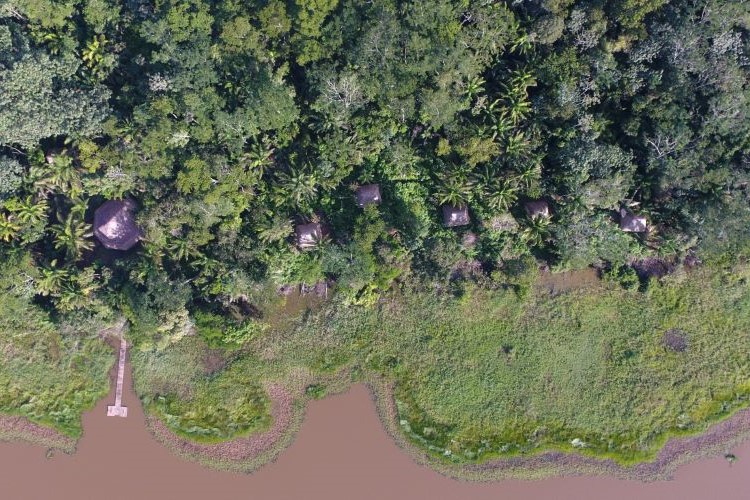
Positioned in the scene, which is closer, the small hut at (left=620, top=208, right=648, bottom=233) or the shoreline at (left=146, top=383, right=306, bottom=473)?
the small hut at (left=620, top=208, right=648, bottom=233)

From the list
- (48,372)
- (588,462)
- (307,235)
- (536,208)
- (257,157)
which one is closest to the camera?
(257,157)

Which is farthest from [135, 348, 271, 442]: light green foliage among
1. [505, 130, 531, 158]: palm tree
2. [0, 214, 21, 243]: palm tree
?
[505, 130, 531, 158]: palm tree

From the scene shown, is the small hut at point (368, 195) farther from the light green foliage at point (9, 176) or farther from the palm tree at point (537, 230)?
the light green foliage at point (9, 176)

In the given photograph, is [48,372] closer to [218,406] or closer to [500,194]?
[218,406]

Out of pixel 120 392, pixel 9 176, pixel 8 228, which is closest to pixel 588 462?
pixel 120 392

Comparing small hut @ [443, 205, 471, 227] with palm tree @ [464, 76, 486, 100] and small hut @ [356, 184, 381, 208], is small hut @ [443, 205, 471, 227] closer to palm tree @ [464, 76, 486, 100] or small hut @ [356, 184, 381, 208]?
small hut @ [356, 184, 381, 208]

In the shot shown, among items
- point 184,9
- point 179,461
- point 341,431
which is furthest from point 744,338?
point 184,9
